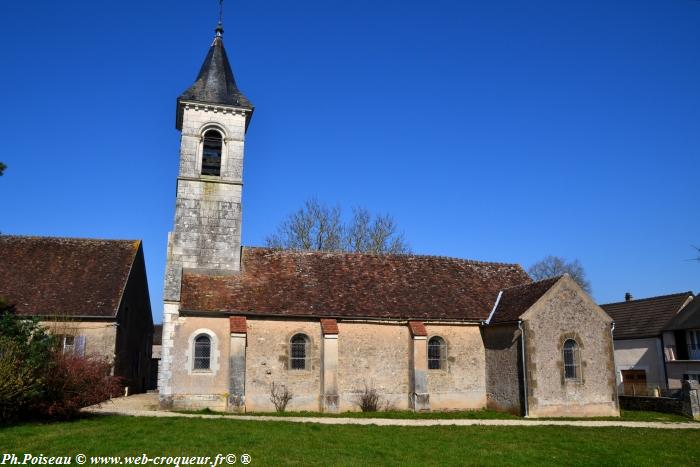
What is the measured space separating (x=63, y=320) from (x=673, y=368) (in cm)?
3146

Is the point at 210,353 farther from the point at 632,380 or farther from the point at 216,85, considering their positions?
the point at 632,380

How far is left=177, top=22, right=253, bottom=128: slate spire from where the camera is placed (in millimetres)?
24016

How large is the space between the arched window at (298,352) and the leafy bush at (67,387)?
6881mm

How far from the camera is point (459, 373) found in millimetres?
22500

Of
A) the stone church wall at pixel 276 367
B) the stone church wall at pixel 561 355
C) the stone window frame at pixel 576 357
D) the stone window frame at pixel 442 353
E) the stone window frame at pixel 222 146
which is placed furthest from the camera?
the stone window frame at pixel 222 146

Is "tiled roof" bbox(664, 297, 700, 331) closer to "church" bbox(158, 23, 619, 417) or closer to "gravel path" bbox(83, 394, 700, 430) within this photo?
"church" bbox(158, 23, 619, 417)

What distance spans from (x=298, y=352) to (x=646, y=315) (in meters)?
24.5

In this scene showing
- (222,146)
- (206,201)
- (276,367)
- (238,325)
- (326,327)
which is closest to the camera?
(238,325)

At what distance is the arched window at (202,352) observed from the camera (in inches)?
802

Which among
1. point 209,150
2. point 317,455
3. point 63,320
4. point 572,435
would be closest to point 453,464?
point 317,455

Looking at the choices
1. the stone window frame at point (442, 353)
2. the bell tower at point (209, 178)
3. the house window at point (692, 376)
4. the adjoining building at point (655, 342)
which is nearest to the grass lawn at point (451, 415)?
the stone window frame at point (442, 353)

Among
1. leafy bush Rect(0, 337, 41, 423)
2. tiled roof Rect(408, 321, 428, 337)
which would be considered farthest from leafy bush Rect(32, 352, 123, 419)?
tiled roof Rect(408, 321, 428, 337)

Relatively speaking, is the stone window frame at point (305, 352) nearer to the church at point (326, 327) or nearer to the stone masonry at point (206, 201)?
the church at point (326, 327)

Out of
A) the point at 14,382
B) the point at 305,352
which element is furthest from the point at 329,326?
the point at 14,382
